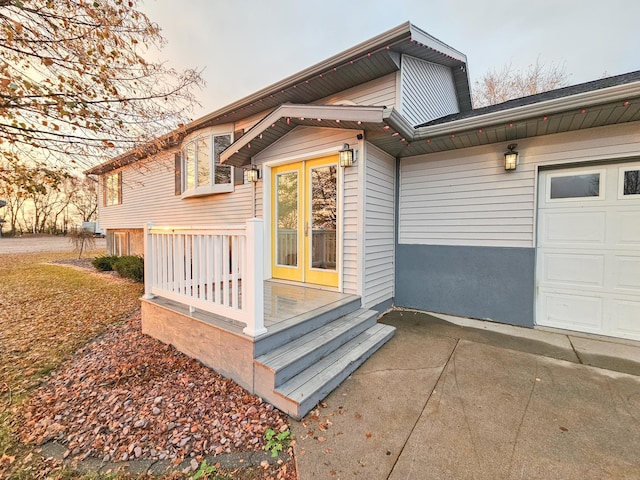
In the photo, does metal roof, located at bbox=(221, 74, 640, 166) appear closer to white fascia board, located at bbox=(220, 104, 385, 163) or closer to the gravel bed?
white fascia board, located at bbox=(220, 104, 385, 163)

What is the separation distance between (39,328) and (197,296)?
11.2 feet

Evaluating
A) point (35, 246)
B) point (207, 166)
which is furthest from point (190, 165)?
point (35, 246)

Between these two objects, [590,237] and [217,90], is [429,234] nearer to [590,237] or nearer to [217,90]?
[590,237]

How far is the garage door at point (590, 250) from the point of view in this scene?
3596 millimetres

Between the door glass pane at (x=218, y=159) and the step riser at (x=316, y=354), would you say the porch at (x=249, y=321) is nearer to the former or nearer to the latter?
the step riser at (x=316, y=354)

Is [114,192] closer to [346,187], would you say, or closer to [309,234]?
[309,234]

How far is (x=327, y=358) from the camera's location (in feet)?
9.48

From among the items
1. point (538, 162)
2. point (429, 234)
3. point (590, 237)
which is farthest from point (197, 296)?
point (590, 237)

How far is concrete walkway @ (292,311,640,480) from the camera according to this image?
1.78 metres

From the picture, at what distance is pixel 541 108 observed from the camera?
3.27m

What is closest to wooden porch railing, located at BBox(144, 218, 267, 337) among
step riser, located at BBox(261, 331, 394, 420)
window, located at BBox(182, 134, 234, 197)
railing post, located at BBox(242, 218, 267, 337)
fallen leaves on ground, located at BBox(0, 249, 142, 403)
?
railing post, located at BBox(242, 218, 267, 337)

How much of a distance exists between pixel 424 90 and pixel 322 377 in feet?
17.6

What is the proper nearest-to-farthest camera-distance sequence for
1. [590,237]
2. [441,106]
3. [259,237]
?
[259,237] → [590,237] → [441,106]

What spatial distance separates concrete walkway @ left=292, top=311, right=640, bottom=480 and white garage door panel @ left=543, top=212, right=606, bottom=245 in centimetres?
143
